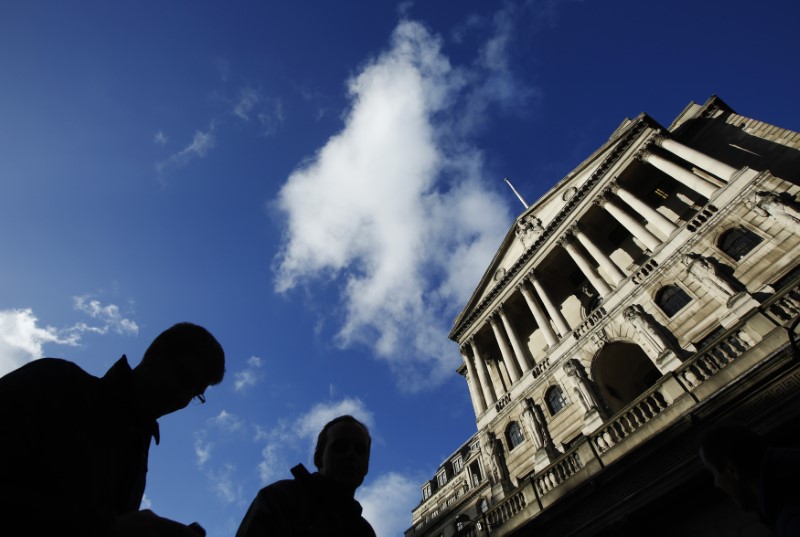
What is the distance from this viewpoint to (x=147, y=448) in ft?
8.83

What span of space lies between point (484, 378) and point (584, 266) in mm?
9361

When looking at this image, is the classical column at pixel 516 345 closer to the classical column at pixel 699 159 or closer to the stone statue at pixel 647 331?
the stone statue at pixel 647 331

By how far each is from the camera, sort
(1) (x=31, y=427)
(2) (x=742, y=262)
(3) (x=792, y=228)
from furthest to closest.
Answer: (2) (x=742, y=262)
(3) (x=792, y=228)
(1) (x=31, y=427)

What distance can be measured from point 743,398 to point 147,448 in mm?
12215

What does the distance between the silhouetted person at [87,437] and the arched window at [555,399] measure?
19.7 meters

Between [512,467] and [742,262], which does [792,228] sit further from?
[512,467]

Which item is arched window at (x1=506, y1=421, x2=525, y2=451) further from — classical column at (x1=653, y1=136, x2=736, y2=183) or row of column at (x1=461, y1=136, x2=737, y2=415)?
classical column at (x1=653, y1=136, x2=736, y2=183)

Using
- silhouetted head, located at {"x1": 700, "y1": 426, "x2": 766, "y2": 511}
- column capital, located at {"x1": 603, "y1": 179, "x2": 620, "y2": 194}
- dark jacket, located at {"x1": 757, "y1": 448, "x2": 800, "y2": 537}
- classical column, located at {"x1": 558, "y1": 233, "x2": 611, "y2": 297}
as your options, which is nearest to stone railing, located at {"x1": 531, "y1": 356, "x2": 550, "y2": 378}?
classical column, located at {"x1": 558, "y1": 233, "x2": 611, "y2": 297}

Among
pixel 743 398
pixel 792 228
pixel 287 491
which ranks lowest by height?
pixel 287 491

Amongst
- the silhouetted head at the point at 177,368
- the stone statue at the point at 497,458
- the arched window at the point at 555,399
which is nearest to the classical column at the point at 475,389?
the stone statue at the point at 497,458

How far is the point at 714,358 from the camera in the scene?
11.7 m

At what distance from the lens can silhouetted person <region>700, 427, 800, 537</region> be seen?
119 inches

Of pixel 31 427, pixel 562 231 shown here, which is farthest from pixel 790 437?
pixel 562 231

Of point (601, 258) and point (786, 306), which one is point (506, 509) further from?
point (601, 258)
